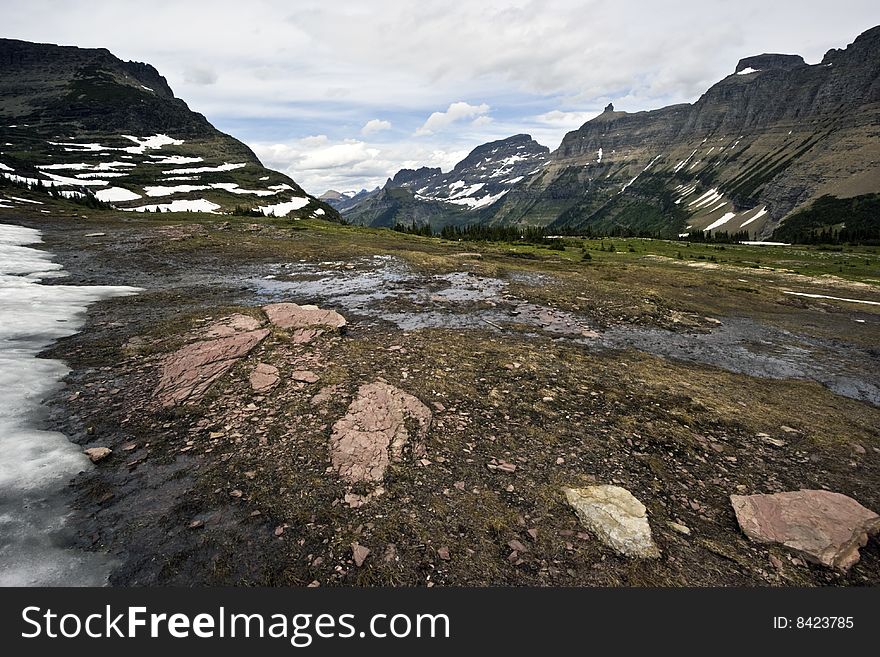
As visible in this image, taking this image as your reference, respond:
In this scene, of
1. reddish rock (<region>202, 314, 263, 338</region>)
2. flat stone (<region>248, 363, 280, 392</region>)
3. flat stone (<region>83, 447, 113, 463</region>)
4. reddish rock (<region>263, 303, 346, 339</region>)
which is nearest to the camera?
flat stone (<region>83, 447, 113, 463</region>)

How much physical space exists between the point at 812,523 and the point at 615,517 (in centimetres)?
277

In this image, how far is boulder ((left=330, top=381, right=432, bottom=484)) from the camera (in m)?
6.36

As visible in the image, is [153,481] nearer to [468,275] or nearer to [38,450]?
[38,450]

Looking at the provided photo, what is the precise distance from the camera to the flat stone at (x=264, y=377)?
8625 mm

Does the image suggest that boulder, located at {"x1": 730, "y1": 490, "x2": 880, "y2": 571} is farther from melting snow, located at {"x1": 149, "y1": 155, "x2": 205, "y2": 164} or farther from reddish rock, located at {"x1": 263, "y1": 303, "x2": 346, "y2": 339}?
melting snow, located at {"x1": 149, "y1": 155, "x2": 205, "y2": 164}

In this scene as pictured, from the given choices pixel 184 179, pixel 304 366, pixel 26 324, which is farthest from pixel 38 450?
pixel 184 179

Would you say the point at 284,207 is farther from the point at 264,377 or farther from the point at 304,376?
the point at 304,376

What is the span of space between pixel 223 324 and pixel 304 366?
418cm

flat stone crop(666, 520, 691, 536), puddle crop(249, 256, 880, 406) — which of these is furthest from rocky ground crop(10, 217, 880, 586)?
puddle crop(249, 256, 880, 406)

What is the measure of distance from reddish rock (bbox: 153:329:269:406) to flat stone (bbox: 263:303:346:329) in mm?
1236

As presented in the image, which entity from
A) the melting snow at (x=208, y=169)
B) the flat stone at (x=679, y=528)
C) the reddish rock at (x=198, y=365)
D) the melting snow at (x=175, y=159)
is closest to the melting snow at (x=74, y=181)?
the melting snow at (x=208, y=169)

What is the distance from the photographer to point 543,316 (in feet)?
55.3

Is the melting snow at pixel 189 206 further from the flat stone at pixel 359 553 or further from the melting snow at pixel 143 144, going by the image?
the melting snow at pixel 143 144

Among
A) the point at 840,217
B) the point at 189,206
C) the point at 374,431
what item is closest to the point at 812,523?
the point at 374,431
